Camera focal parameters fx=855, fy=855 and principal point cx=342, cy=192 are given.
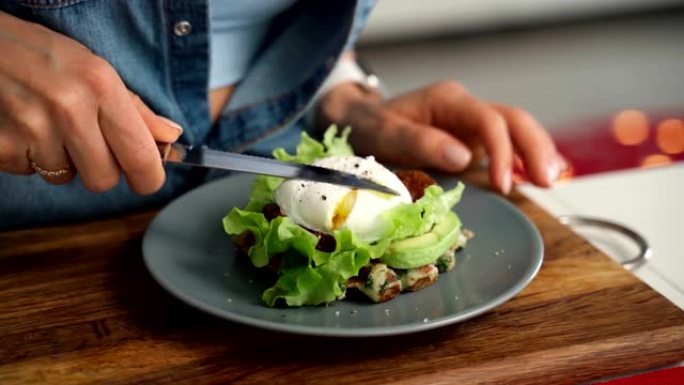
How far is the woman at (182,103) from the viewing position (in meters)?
0.98

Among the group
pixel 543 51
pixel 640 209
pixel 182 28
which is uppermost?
pixel 182 28

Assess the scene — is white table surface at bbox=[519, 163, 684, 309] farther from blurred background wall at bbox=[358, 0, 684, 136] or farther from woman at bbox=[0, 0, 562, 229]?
blurred background wall at bbox=[358, 0, 684, 136]

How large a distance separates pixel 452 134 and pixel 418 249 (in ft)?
1.62

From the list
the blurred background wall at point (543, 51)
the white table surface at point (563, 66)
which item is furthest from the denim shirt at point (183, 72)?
the blurred background wall at point (543, 51)

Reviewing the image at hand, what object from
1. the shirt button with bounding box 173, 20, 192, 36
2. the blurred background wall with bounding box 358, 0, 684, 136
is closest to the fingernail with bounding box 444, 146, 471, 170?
the shirt button with bounding box 173, 20, 192, 36

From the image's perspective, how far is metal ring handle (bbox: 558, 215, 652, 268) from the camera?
119 cm

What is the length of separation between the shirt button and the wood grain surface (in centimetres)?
37

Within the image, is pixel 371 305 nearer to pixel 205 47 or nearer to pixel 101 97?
pixel 101 97

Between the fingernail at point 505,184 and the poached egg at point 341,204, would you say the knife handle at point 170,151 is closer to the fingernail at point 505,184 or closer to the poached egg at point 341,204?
the poached egg at point 341,204

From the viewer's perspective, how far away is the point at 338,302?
979mm

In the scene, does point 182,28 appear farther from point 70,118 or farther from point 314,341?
point 314,341

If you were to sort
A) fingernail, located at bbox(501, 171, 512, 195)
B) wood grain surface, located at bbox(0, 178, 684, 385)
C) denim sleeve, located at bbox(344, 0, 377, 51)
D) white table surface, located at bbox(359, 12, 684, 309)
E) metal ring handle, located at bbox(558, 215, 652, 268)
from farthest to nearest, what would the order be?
white table surface, located at bbox(359, 12, 684, 309)
denim sleeve, located at bbox(344, 0, 377, 51)
fingernail, located at bbox(501, 171, 512, 195)
metal ring handle, located at bbox(558, 215, 652, 268)
wood grain surface, located at bbox(0, 178, 684, 385)

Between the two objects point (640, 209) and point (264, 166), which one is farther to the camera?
point (640, 209)

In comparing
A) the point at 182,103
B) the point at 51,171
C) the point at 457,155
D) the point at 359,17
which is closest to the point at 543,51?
the point at 359,17
